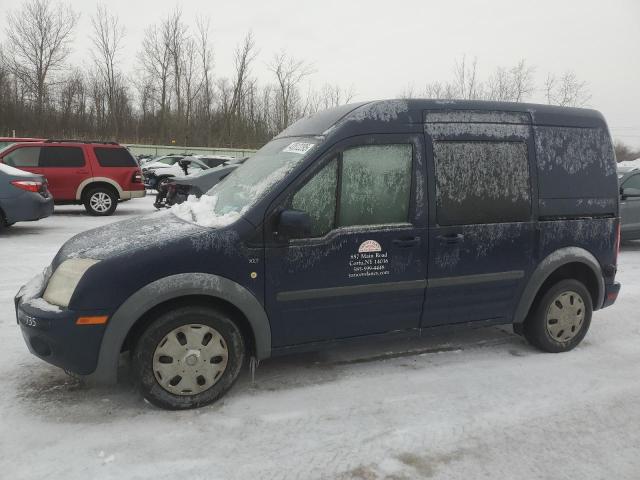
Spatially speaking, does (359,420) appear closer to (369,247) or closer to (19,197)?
(369,247)

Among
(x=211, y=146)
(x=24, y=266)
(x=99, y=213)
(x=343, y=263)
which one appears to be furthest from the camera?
(x=211, y=146)

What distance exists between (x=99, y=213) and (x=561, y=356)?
464 inches

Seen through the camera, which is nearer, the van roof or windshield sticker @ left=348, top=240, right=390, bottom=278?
windshield sticker @ left=348, top=240, right=390, bottom=278

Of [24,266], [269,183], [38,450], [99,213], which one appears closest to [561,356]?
[269,183]

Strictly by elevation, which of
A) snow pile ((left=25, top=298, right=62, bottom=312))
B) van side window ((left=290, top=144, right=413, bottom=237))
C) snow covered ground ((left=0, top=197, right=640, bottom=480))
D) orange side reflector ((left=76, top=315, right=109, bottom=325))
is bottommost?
snow covered ground ((left=0, top=197, right=640, bottom=480))

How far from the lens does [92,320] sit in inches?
121

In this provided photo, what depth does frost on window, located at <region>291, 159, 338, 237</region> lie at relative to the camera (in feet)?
11.4

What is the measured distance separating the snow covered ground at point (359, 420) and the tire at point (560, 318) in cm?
15

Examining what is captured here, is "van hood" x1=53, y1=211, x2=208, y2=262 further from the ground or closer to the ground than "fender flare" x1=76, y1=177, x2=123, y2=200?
closer to the ground

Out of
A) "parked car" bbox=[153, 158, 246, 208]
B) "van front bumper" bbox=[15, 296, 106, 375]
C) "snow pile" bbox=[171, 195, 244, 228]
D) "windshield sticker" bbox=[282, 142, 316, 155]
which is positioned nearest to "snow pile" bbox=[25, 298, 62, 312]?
"van front bumper" bbox=[15, 296, 106, 375]

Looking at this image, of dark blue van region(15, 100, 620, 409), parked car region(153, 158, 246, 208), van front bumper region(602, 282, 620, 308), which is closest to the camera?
dark blue van region(15, 100, 620, 409)

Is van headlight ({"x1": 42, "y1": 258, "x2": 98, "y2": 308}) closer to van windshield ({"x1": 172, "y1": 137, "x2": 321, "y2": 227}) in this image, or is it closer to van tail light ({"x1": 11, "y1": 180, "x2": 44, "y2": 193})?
van windshield ({"x1": 172, "y1": 137, "x2": 321, "y2": 227})

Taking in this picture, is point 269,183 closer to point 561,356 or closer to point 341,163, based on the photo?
point 341,163

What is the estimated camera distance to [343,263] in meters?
3.55
